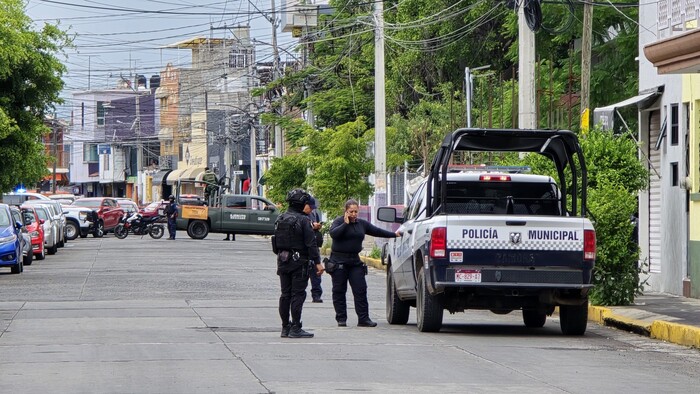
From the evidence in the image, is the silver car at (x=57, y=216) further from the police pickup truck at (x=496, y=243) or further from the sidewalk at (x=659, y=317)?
the police pickup truck at (x=496, y=243)

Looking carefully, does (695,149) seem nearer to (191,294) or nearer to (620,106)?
(620,106)

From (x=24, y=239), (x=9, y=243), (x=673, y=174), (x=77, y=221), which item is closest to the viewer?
(x=673, y=174)

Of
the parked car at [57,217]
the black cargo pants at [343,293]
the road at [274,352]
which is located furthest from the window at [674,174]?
the parked car at [57,217]

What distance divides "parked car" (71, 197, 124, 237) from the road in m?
37.2

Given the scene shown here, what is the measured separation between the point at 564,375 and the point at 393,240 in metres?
7.54

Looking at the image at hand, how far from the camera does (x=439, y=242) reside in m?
17.0

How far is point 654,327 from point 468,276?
3.08 metres

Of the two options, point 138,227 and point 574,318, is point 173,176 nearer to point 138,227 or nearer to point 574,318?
point 138,227

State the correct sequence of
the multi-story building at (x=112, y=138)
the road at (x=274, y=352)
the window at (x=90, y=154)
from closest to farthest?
the road at (x=274, y=352) → the multi-story building at (x=112, y=138) → the window at (x=90, y=154)

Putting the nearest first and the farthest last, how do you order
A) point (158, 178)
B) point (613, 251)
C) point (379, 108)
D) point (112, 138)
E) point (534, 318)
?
point (534, 318) → point (613, 251) → point (379, 108) → point (158, 178) → point (112, 138)

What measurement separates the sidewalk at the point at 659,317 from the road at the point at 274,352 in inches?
9.6

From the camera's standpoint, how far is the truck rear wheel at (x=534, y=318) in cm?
1959

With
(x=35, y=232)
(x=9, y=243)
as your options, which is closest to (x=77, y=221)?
(x=35, y=232)

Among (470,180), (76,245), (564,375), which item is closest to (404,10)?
(76,245)
